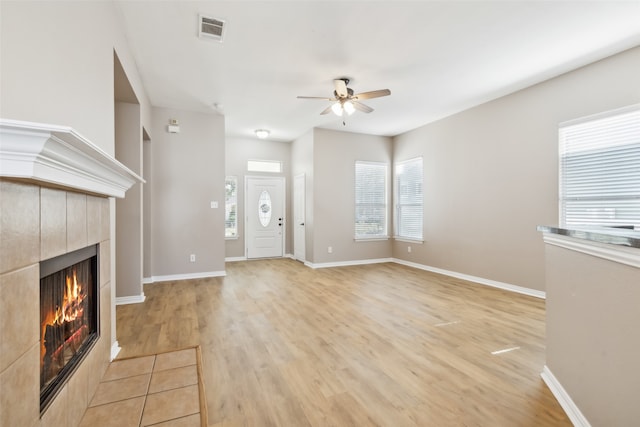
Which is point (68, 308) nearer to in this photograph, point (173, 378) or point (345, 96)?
point (173, 378)

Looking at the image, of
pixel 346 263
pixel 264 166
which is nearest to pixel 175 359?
pixel 346 263

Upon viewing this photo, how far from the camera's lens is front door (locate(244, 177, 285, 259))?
7020 mm

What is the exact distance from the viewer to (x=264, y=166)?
23.7ft

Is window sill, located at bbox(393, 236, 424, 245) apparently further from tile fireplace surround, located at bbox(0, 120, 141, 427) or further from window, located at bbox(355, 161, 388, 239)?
tile fireplace surround, located at bbox(0, 120, 141, 427)

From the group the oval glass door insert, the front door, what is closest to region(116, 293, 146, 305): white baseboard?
the front door

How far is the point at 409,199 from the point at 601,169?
3.30m

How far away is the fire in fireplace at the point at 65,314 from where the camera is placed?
1.26m

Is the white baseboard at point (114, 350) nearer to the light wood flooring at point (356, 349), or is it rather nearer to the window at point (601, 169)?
the light wood flooring at point (356, 349)

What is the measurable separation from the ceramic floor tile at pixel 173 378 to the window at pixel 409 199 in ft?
16.5

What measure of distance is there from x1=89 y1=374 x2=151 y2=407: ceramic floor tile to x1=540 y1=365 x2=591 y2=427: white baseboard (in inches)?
96.3

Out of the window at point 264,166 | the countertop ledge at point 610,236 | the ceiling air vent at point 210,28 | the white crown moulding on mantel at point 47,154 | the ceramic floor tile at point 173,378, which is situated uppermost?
the ceiling air vent at point 210,28

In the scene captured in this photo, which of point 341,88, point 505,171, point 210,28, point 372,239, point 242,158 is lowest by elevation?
point 372,239

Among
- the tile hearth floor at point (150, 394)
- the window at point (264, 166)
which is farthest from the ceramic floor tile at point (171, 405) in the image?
the window at point (264, 166)

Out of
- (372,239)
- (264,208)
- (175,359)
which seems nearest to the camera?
(175,359)
